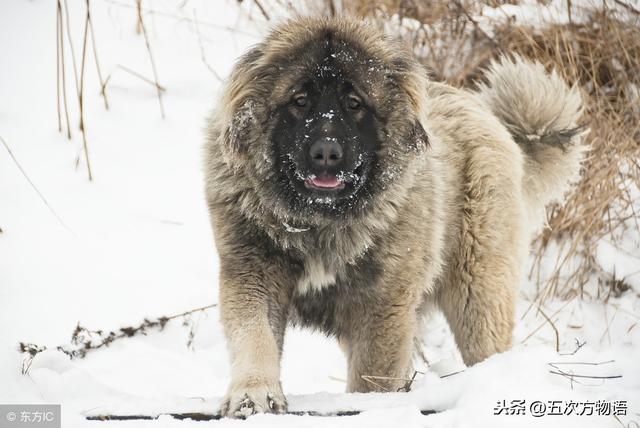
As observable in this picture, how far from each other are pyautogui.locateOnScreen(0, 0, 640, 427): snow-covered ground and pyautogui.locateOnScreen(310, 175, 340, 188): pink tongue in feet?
3.13

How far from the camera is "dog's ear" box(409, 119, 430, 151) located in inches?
141

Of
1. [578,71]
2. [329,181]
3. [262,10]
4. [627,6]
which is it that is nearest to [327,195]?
[329,181]

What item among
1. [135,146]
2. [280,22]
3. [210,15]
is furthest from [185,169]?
[280,22]

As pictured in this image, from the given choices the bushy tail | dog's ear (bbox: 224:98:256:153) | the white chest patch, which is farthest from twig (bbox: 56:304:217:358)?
the bushy tail

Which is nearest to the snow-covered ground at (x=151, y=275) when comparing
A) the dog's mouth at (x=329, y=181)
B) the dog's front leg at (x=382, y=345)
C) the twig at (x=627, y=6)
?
the dog's front leg at (x=382, y=345)

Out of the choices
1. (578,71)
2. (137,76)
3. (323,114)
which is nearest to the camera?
(323,114)

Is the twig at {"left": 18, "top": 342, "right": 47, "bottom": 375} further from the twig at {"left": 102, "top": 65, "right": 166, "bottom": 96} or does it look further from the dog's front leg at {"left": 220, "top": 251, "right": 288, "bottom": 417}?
the twig at {"left": 102, "top": 65, "right": 166, "bottom": 96}

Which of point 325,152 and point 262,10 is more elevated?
point 262,10

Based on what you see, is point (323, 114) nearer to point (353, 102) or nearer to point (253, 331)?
point (353, 102)

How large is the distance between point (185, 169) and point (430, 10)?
279cm

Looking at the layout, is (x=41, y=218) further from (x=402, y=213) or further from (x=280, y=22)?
(x=402, y=213)

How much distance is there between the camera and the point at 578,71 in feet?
21.7

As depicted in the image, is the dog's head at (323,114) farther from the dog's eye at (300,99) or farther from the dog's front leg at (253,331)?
the dog's front leg at (253,331)

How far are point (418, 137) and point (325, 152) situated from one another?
0.65 metres
